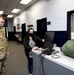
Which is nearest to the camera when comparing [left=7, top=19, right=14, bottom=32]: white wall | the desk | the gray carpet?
the desk

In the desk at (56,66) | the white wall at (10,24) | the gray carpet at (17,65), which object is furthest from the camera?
the white wall at (10,24)

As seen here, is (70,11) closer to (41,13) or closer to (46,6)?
(46,6)

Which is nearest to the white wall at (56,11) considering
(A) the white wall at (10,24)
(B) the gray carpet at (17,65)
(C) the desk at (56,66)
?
(B) the gray carpet at (17,65)

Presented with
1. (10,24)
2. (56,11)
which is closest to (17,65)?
(56,11)

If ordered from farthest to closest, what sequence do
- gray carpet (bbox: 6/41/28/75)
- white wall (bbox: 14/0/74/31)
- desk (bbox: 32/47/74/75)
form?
white wall (bbox: 14/0/74/31), gray carpet (bbox: 6/41/28/75), desk (bbox: 32/47/74/75)

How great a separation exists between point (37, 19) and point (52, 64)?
19.3 feet

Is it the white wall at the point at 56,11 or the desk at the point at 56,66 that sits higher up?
the white wall at the point at 56,11

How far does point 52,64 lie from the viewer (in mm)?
1847

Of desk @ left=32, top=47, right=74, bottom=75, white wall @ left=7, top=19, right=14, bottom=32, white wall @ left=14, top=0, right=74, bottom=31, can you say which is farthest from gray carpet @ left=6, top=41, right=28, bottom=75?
white wall @ left=7, top=19, right=14, bottom=32

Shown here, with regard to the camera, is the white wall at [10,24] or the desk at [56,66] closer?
the desk at [56,66]

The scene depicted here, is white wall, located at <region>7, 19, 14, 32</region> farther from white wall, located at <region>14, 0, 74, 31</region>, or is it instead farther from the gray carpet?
the gray carpet

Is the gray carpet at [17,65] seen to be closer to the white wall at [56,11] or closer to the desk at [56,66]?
the desk at [56,66]

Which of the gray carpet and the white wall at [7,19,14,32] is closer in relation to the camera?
the gray carpet

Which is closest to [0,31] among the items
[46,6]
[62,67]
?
[62,67]
